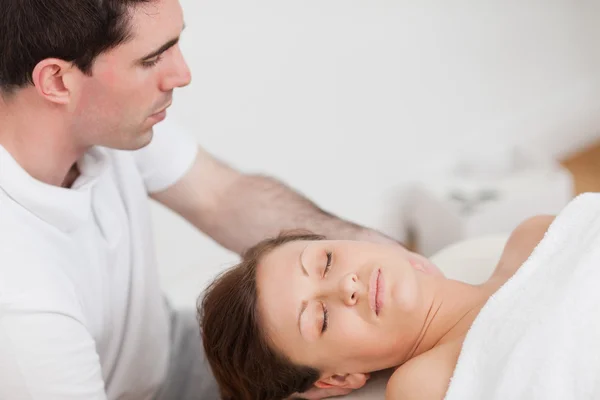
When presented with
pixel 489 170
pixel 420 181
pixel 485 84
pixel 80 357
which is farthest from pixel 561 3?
pixel 80 357

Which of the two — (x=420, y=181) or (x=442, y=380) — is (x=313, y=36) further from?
(x=442, y=380)

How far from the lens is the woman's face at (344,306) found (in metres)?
1.31

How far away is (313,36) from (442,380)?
1.33m

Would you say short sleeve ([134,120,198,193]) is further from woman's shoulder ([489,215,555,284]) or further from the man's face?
woman's shoulder ([489,215,555,284])

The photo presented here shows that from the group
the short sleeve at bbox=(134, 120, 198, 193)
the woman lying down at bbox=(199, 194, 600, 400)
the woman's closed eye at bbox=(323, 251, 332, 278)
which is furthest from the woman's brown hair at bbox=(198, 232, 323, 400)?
the short sleeve at bbox=(134, 120, 198, 193)

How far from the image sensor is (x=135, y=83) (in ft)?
4.49

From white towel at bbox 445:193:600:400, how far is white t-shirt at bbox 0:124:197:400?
61 centimetres

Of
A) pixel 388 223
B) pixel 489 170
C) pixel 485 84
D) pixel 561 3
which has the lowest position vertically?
pixel 388 223

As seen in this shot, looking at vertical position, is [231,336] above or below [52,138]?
below

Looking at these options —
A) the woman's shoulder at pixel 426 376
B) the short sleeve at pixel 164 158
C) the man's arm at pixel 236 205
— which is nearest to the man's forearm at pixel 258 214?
the man's arm at pixel 236 205

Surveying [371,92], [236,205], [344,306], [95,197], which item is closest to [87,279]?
[95,197]

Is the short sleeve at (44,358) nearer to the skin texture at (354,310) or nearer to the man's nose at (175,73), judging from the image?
the skin texture at (354,310)

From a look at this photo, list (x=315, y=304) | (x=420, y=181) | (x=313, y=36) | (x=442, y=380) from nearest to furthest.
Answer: (x=442, y=380), (x=315, y=304), (x=313, y=36), (x=420, y=181)

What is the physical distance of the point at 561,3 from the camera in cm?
287
